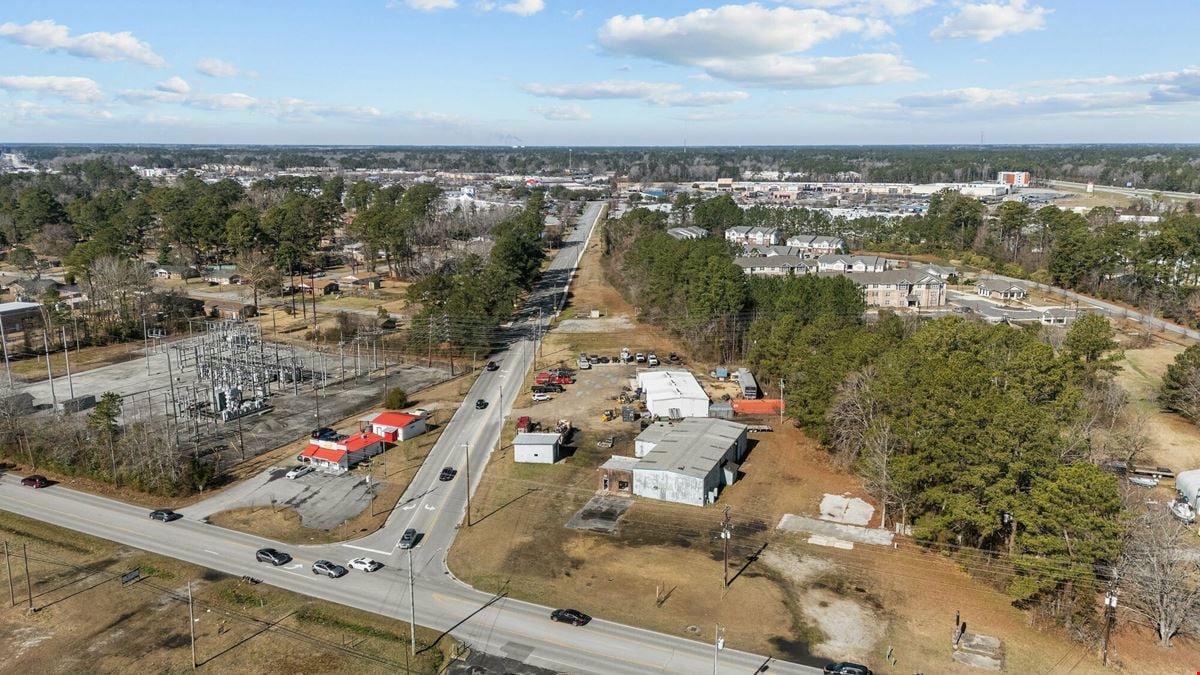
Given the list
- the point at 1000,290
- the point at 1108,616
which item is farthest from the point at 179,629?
the point at 1000,290

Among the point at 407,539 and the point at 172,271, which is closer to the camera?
the point at 407,539

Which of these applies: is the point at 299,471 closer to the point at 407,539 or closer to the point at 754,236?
the point at 407,539

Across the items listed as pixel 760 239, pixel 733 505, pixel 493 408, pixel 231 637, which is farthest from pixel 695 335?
pixel 760 239

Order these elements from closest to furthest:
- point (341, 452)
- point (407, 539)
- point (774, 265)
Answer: point (407, 539) < point (341, 452) < point (774, 265)

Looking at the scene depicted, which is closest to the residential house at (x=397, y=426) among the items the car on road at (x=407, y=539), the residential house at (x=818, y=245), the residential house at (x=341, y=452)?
the residential house at (x=341, y=452)

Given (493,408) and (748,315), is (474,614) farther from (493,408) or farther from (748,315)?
(748,315)

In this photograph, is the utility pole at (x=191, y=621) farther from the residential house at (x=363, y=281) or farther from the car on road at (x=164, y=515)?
the residential house at (x=363, y=281)

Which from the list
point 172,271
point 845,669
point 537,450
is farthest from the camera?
point 172,271
